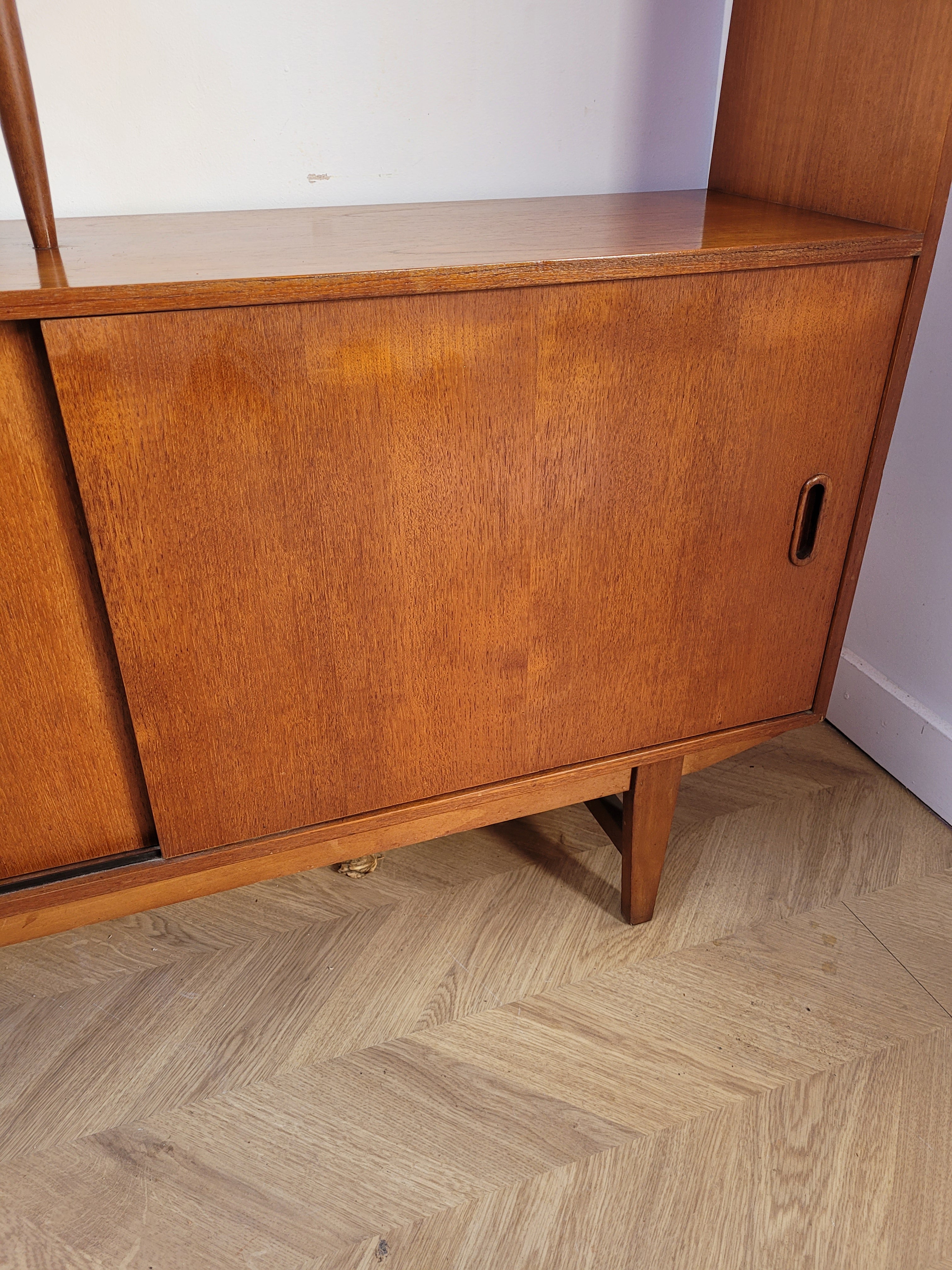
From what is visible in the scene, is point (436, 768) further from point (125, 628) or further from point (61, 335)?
point (61, 335)

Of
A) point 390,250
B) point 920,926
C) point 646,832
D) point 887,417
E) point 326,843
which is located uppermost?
point 390,250

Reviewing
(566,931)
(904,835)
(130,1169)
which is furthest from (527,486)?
(904,835)

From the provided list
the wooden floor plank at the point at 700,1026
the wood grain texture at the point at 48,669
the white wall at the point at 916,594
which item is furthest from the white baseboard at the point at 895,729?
the wood grain texture at the point at 48,669

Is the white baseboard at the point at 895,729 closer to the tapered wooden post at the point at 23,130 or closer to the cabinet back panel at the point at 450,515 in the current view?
the cabinet back panel at the point at 450,515

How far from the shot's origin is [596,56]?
1.10m

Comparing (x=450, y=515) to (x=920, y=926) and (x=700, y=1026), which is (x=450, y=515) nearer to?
(x=700, y=1026)

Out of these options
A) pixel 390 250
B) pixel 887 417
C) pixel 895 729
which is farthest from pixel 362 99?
pixel 895 729

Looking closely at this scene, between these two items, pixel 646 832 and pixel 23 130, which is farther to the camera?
pixel 646 832

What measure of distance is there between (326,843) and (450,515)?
13.9 inches

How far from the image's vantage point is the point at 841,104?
0.93 metres

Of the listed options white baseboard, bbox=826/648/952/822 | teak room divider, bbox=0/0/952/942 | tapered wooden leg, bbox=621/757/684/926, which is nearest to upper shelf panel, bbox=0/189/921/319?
teak room divider, bbox=0/0/952/942

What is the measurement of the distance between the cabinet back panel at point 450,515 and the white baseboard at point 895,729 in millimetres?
490

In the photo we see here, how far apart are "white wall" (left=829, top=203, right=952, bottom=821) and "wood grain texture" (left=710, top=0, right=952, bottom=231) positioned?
1.22 feet

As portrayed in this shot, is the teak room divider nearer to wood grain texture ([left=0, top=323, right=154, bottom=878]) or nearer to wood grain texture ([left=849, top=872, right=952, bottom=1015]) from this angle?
wood grain texture ([left=0, top=323, right=154, bottom=878])
